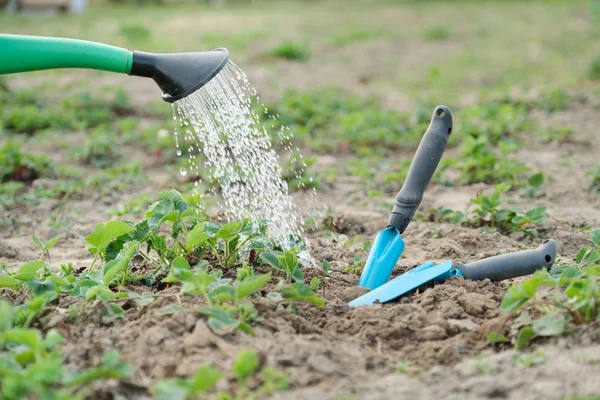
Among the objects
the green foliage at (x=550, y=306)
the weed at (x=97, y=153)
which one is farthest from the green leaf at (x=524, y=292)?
the weed at (x=97, y=153)

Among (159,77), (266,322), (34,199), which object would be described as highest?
(159,77)

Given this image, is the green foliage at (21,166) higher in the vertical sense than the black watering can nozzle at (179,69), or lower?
lower

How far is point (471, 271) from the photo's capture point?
292 cm

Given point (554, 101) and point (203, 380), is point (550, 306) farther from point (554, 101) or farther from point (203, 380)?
point (554, 101)

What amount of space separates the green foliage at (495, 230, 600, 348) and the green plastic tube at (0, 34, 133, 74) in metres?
1.49

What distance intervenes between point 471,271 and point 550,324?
0.53 metres

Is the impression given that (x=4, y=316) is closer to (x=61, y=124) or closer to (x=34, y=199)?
(x=34, y=199)

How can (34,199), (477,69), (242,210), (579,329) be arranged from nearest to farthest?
(579,329) < (242,210) < (34,199) < (477,69)

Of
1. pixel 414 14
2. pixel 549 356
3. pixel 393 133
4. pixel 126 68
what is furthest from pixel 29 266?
pixel 414 14

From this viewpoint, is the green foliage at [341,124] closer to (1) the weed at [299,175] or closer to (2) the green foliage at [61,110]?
(1) the weed at [299,175]

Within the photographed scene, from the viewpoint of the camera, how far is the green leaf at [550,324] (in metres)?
2.38

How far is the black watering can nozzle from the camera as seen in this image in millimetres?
2945

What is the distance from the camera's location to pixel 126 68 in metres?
2.95

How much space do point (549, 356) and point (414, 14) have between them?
33.8 ft
